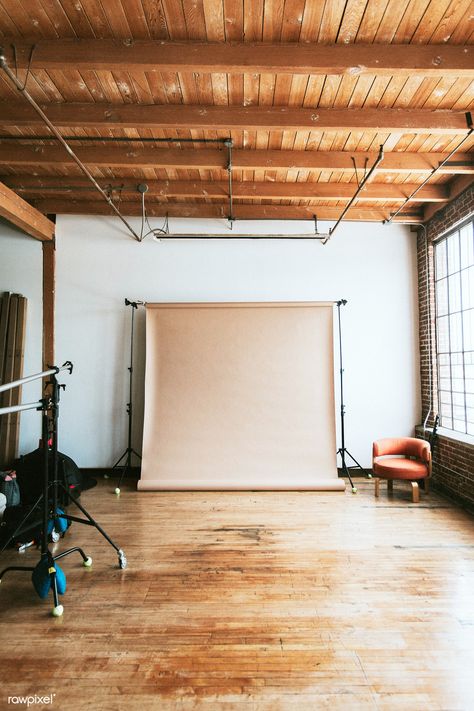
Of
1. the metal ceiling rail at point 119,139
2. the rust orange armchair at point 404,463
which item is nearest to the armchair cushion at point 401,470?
the rust orange armchair at point 404,463

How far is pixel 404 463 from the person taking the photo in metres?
4.92

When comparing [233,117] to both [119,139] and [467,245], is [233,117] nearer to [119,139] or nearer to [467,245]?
[119,139]

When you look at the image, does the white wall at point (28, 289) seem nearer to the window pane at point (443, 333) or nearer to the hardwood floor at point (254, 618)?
the hardwood floor at point (254, 618)

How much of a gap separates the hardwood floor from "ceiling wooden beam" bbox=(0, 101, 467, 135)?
11.8 ft

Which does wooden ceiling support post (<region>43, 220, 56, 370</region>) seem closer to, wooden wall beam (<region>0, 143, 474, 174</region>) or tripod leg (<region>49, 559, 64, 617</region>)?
wooden wall beam (<region>0, 143, 474, 174</region>)

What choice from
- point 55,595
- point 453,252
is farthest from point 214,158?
point 55,595

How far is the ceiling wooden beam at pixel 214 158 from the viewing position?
14.1 ft

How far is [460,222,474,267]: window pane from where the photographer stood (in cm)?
480

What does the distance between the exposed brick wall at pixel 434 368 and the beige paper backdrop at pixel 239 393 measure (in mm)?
1306

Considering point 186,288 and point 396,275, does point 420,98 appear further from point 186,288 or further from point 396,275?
point 186,288

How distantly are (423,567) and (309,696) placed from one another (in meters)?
1.64

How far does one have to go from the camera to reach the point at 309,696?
1941 mm

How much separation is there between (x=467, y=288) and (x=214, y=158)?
326cm

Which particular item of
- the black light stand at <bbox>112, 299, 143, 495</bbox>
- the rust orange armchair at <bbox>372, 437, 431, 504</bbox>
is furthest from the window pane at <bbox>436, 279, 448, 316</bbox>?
the black light stand at <bbox>112, 299, 143, 495</bbox>
